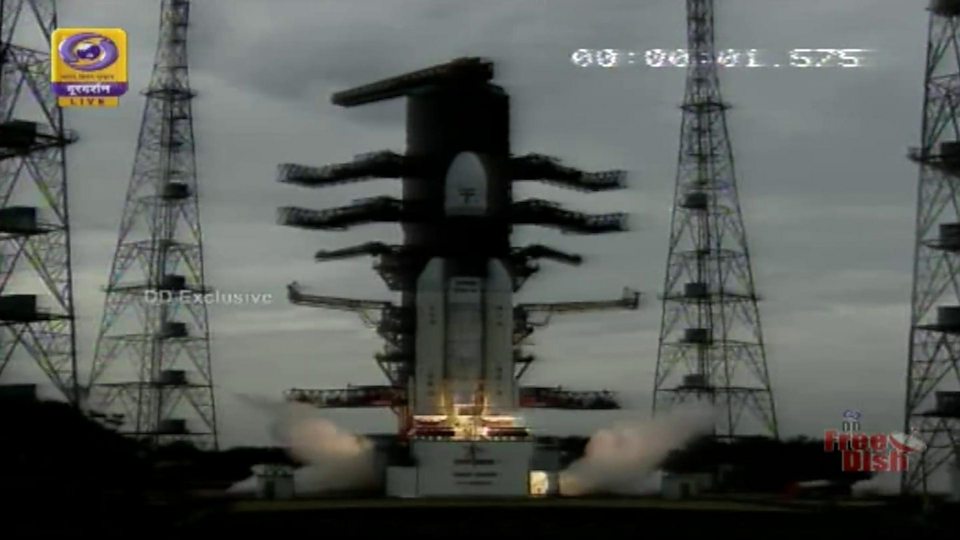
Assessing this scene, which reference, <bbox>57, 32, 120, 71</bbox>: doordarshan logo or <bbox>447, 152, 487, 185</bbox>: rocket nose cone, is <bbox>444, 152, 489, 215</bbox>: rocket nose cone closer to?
<bbox>447, 152, 487, 185</bbox>: rocket nose cone

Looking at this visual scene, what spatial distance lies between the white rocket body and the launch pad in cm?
7

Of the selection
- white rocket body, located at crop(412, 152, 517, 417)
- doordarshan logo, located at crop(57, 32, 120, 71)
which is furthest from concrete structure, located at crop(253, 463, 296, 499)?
doordarshan logo, located at crop(57, 32, 120, 71)

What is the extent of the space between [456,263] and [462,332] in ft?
12.9

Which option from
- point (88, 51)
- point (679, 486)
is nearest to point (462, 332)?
point (679, 486)

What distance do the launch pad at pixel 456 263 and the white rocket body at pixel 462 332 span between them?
71 mm

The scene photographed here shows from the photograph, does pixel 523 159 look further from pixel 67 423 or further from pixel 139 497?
pixel 139 497

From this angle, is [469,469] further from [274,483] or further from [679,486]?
[679,486]

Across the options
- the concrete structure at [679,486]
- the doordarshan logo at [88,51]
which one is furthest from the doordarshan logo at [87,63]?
the concrete structure at [679,486]

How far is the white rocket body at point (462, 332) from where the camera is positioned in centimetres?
7638

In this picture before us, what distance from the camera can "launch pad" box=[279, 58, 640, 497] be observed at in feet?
248

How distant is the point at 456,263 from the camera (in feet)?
257

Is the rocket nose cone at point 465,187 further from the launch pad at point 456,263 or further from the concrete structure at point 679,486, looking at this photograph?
the concrete structure at point 679,486

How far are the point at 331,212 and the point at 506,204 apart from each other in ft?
32.0

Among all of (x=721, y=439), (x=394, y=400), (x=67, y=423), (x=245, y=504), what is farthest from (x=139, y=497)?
(x=721, y=439)
